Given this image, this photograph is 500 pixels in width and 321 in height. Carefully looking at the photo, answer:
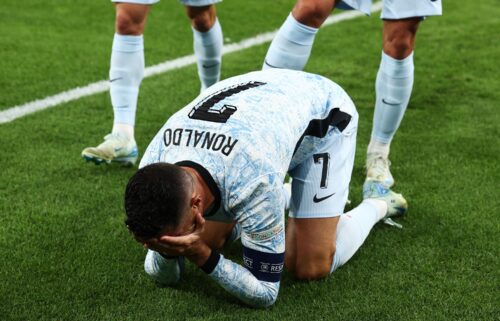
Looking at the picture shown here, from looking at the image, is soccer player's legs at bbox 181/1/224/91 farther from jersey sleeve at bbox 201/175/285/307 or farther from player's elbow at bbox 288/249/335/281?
jersey sleeve at bbox 201/175/285/307

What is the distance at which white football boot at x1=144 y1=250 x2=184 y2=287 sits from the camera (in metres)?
2.70

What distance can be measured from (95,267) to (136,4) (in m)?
1.43

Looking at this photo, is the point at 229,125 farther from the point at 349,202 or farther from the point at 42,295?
the point at 349,202

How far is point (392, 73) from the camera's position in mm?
3703

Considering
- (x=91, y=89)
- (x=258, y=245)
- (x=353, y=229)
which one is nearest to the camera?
(x=258, y=245)

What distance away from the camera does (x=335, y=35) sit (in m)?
7.19

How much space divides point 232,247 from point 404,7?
1.32 meters

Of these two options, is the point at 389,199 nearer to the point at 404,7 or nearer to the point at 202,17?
the point at 404,7

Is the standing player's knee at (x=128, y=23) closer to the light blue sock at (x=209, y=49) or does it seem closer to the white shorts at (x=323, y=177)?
the light blue sock at (x=209, y=49)

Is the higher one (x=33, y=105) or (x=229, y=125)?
(x=229, y=125)

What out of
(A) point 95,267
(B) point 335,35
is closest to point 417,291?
(A) point 95,267

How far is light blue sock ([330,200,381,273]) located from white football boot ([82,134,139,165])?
117 centimetres

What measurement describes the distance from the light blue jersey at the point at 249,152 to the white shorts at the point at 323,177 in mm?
125

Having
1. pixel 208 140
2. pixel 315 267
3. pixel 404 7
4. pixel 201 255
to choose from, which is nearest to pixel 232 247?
pixel 315 267
